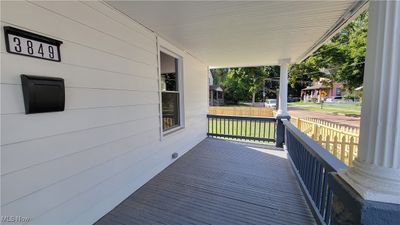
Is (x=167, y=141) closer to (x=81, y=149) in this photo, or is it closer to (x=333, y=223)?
(x=81, y=149)

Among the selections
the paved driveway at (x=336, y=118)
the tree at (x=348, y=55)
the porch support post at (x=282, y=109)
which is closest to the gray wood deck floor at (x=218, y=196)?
the porch support post at (x=282, y=109)

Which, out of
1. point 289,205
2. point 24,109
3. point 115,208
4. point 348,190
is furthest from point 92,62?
point 289,205

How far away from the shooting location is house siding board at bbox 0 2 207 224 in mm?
1354

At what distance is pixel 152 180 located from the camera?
9.84 ft

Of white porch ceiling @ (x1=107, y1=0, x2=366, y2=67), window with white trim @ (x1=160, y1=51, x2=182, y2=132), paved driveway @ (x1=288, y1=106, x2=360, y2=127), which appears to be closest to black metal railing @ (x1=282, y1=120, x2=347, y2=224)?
white porch ceiling @ (x1=107, y1=0, x2=366, y2=67)

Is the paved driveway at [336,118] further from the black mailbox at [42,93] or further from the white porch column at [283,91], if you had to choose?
the black mailbox at [42,93]

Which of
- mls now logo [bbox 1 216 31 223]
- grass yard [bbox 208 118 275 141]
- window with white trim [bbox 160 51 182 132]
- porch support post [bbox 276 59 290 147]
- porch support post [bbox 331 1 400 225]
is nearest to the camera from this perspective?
porch support post [bbox 331 1 400 225]

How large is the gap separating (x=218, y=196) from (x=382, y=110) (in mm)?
2104

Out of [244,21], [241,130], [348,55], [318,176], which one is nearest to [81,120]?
[244,21]

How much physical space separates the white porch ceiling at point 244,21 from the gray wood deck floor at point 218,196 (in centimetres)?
230

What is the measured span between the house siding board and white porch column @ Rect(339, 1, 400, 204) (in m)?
2.12

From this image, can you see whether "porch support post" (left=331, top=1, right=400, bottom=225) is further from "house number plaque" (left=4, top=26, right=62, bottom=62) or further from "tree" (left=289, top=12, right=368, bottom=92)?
"tree" (left=289, top=12, right=368, bottom=92)

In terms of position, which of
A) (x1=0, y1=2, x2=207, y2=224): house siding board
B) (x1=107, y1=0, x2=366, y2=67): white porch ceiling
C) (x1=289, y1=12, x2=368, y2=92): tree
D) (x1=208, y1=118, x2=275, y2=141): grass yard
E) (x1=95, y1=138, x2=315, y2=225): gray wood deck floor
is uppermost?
(x1=289, y1=12, x2=368, y2=92): tree

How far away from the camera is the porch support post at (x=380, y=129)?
0.83m
